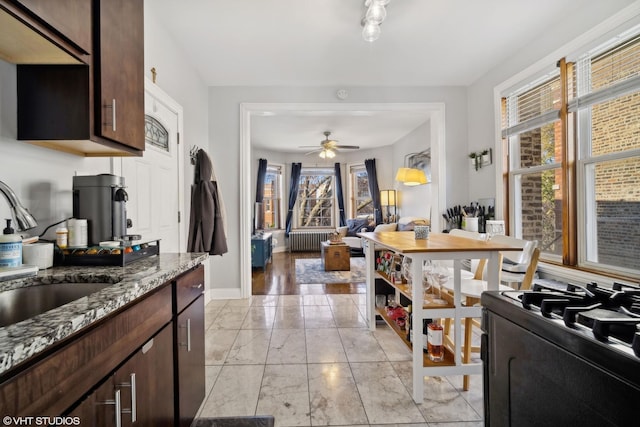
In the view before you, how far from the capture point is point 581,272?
2268 millimetres

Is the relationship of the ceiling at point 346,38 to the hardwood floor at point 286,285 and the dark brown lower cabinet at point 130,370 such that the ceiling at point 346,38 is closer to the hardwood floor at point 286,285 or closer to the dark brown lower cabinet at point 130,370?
the dark brown lower cabinet at point 130,370

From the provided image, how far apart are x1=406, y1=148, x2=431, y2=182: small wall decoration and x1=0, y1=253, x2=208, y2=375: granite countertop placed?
188 inches

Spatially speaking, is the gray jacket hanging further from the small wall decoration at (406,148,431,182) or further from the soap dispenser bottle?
the small wall decoration at (406,148,431,182)

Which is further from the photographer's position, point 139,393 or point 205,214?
point 205,214

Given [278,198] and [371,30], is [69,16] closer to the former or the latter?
[371,30]

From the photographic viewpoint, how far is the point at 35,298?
3.30 ft

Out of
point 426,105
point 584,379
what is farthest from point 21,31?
point 426,105

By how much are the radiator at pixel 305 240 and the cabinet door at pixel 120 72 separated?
614 cm

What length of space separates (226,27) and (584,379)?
3.10m

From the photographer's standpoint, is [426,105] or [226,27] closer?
[226,27]

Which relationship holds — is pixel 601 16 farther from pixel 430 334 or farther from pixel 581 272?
pixel 430 334

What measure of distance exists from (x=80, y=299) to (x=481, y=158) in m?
3.92

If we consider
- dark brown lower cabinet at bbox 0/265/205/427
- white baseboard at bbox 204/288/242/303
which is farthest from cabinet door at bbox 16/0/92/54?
white baseboard at bbox 204/288/242/303

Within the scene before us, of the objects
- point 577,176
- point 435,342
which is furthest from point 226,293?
point 577,176
